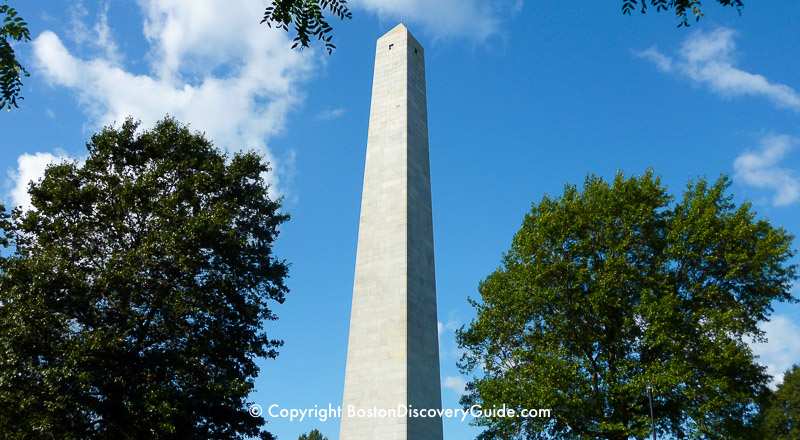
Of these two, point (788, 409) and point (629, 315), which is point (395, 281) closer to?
point (629, 315)

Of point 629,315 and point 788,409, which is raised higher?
point 788,409

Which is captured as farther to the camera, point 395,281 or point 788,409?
point 788,409

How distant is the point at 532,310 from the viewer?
26.4m

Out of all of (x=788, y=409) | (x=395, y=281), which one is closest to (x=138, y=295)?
(x=395, y=281)

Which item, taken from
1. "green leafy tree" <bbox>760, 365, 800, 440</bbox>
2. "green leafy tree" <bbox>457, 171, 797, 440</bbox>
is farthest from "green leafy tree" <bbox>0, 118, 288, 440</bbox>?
"green leafy tree" <bbox>760, 365, 800, 440</bbox>

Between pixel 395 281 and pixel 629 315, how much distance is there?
966 centimetres

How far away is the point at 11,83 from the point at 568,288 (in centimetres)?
2229

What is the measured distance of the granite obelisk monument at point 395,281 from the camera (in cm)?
2070

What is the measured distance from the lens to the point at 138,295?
72.9 ft

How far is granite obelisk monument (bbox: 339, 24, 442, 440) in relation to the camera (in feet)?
67.9

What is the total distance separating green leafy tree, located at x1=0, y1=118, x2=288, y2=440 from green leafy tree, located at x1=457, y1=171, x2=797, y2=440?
10.1 meters

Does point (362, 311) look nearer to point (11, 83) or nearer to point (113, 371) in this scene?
point (113, 371)

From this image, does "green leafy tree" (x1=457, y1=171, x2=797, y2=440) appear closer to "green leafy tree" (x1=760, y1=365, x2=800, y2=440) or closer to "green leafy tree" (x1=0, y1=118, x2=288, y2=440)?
"green leafy tree" (x1=0, y1=118, x2=288, y2=440)

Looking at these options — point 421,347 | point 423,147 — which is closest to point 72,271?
point 421,347
